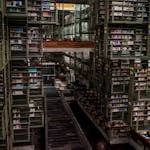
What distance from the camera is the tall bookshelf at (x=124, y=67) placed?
24.0 ft

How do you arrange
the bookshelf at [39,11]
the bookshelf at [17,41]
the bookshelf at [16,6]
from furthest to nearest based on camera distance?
the bookshelf at [39,11]
the bookshelf at [17,41]
the bookshelf at [16,6]

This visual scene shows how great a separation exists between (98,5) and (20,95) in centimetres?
391

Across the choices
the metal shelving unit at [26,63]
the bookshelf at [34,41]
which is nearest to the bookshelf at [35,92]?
the metal shelving unit at [26,63]

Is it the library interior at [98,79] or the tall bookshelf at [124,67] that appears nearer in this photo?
the library interior at [98,79]

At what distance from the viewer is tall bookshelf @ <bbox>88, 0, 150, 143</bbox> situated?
288 inches

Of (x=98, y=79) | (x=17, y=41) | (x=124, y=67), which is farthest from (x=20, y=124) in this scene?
(x=124, y=67)

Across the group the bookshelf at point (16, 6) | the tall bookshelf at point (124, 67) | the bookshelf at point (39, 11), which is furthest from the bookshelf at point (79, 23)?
the bookshelf at point (16, 6)

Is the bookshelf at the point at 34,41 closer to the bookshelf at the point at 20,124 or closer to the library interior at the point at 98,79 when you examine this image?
the library interior at the point at 98,79

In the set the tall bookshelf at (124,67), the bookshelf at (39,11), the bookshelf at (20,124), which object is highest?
the bookshelf at (39,11)

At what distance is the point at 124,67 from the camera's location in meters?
7.85

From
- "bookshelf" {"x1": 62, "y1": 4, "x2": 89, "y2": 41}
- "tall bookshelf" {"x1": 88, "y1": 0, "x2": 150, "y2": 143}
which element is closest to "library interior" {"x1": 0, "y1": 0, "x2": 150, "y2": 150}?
"tall bookshelf" {"x1": 88, "y1": 0, "x2": 150, "y2": 143}

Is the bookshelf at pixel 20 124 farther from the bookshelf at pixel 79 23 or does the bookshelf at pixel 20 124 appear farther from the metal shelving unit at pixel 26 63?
the bookshelf at pixel 79 23

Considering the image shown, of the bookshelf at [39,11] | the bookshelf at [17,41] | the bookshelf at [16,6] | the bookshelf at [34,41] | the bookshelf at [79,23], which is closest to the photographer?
the bookshelf at [16,6]

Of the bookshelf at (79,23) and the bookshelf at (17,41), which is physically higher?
the bookshelf at (79,23)
